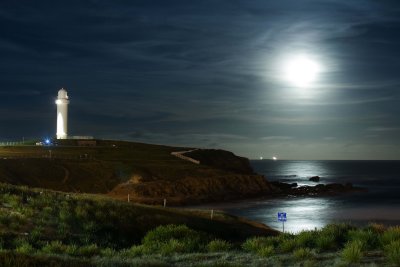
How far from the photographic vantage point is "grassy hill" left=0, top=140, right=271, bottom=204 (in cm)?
6881

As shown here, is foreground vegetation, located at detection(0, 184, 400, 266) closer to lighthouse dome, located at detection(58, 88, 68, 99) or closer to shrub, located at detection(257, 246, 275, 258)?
shrub, located at detection(257, 246, 275, 258)

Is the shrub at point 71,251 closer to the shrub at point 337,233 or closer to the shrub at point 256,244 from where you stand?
the shrub at point 256,244

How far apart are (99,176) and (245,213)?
23.2m

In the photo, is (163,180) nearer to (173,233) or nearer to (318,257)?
(173,233)

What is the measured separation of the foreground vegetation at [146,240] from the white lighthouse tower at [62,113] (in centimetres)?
8548

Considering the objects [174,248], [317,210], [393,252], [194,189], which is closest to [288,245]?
[393,252]

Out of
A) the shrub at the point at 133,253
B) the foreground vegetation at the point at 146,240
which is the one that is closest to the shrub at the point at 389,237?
the foreground vegetation at the point at 146,240

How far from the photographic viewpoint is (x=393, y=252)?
12.7m

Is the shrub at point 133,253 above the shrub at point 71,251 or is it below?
below

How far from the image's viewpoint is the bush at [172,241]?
16.9m

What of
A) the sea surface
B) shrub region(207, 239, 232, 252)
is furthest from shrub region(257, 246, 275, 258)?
the sea surface

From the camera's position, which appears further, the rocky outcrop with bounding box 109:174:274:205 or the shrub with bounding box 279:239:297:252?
the rocky outcrop with bounding box 109:174:274:205

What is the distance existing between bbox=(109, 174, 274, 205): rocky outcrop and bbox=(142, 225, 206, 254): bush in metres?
42.3

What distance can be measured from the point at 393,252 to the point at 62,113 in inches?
4278
